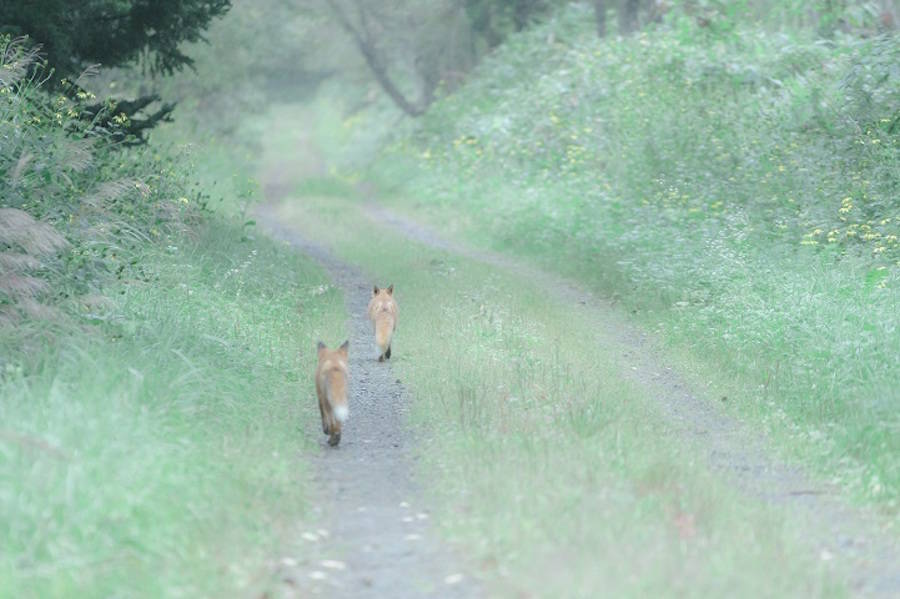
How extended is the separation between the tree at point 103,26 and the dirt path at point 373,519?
568cm

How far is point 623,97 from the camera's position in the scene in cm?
2441

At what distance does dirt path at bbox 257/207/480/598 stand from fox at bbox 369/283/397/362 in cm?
61

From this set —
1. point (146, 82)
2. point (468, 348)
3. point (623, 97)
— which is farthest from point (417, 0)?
point (468, 348)

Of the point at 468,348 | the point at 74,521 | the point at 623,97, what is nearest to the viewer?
the point at 74,521

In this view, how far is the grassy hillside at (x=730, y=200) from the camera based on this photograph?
34.4 ft

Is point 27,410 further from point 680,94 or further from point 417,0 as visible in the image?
point 417,0

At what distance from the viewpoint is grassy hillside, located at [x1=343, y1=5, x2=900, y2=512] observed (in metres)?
10.5

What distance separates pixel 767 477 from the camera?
858cm

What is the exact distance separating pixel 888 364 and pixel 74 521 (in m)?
7.04

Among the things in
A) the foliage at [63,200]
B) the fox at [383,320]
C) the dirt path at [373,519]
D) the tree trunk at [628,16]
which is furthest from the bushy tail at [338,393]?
the tree trunk at [628,16]

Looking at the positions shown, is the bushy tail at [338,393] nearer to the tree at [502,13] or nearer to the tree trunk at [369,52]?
the tree at [502,13]

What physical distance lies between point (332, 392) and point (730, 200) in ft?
33.0

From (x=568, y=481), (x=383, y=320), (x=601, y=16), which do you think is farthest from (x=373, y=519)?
(x=601, y=16)

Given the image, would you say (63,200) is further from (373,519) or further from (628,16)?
(628,16)
